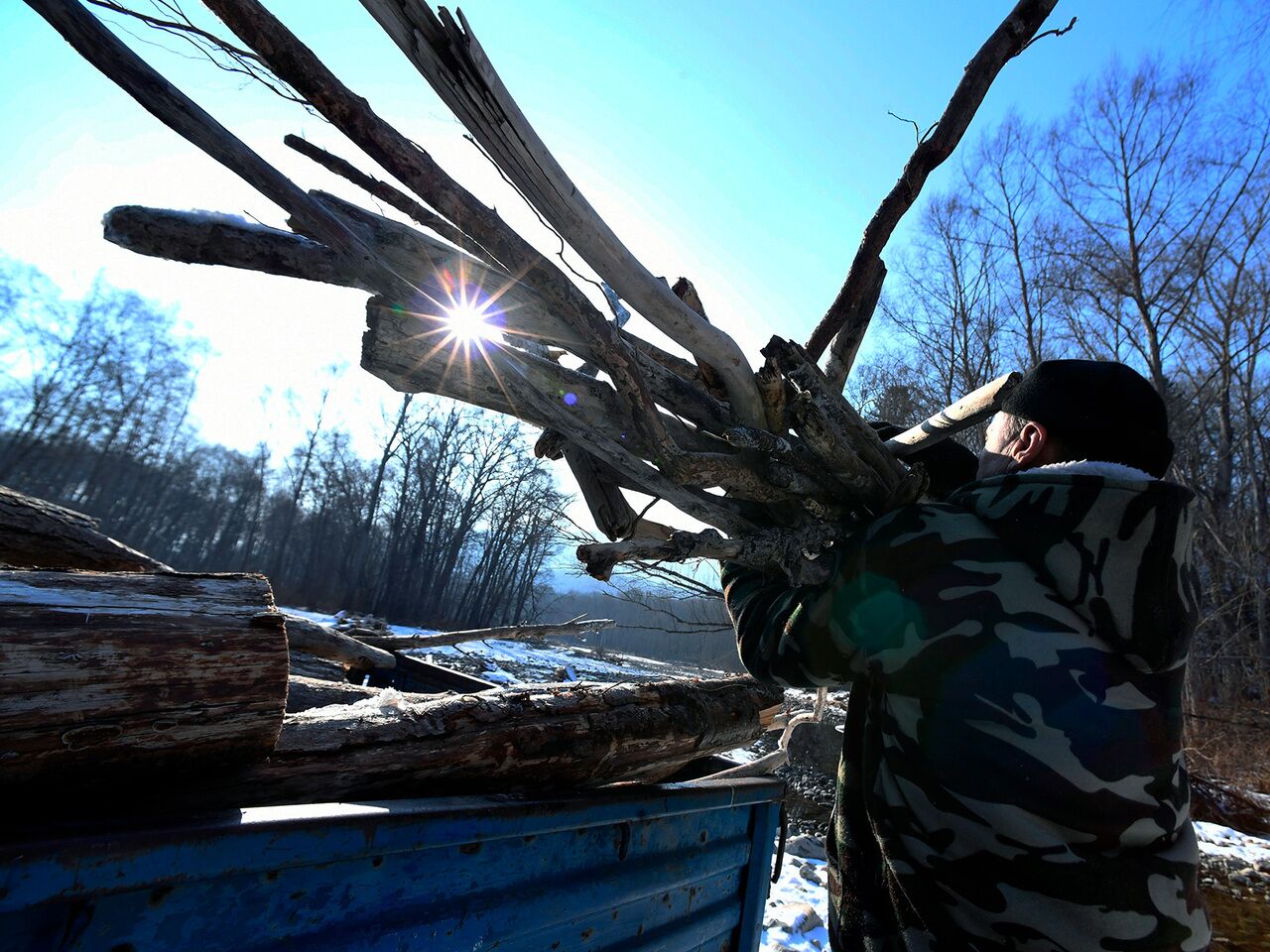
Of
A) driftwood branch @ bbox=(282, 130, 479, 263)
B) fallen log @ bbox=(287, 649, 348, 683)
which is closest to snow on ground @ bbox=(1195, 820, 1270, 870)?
fallen log @ bbox=(287, 649, 348, 683)

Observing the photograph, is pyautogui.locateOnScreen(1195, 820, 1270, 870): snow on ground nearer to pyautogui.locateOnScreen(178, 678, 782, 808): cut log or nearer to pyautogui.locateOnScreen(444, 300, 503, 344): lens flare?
pyautogui.locateOnScreen(178, 678, 782, 808): cut log

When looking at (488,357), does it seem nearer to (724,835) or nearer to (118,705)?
(118,705)

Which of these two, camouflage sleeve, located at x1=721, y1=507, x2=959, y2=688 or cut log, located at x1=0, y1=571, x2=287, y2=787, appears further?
camouflage sleeve, located at x1=721, y1=507, x2=959, y2=688

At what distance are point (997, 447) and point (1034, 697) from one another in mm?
886

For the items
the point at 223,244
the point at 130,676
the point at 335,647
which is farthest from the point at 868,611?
the point at 335,647

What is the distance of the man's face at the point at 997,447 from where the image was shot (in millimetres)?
1915

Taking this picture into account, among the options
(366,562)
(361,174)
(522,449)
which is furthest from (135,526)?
(361,174)

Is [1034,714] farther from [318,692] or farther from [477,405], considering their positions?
[318,692]

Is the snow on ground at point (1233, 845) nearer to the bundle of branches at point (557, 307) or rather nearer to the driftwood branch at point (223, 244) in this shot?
the bundle of branches at point (557, 307)

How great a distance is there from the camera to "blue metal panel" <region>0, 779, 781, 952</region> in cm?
92

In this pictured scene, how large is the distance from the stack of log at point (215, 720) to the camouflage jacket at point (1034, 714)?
0.81m

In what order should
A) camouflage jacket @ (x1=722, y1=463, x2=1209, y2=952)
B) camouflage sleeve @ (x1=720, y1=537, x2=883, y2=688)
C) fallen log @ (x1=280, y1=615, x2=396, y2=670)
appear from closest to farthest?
camouflage jacket @ (x1=722, y1=463, x2=1209, y2=952)
camouflage sleeve @ (x1=720, y1=537, x2=883, y2=688)
fallen log @ (x1=280, y1=615, x2=396, y2=670)

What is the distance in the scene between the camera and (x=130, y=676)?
3.81 feet

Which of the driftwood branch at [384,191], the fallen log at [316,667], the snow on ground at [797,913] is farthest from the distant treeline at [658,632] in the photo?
the driftwood branch at [384,191]
